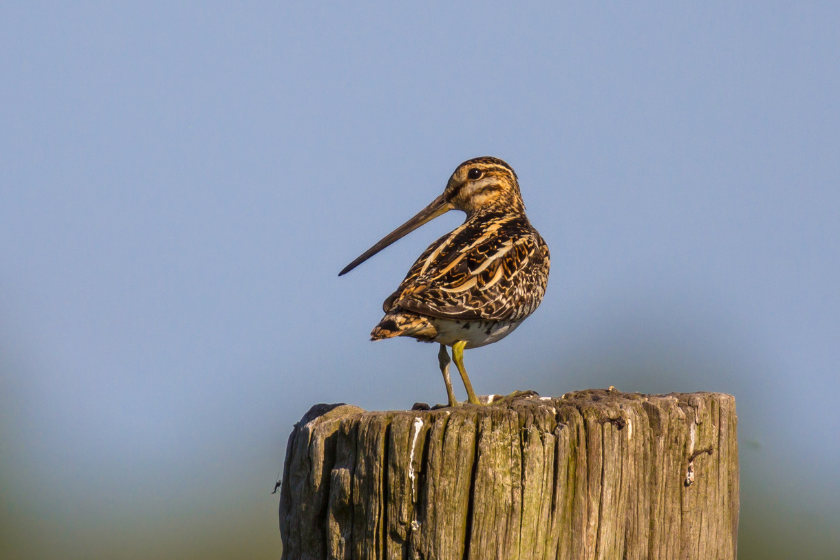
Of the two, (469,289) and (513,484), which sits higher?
(469,289)

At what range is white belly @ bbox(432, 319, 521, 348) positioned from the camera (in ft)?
22.7

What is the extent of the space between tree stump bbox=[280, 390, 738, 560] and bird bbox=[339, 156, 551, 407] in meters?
1.96

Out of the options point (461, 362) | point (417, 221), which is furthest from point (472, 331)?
point (417, 221)

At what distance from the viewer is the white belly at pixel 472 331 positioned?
691 cm

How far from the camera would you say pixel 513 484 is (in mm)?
4223

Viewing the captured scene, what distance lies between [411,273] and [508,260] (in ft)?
2.63

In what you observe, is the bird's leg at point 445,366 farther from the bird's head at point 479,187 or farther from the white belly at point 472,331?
the bird's head at point 479,187

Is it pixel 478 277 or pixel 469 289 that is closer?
pixel 469 289

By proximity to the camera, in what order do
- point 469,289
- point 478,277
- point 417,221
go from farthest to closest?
point 417,221
point 478,277
point 469,289

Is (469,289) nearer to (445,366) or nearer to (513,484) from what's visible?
(445,366)

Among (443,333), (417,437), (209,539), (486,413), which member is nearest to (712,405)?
(486,413)

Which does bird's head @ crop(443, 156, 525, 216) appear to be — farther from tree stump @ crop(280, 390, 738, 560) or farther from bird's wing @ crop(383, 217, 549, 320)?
tree stump @ crop(280, 390, 738, 560)

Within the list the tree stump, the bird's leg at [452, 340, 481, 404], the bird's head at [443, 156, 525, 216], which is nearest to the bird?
the bird's leg at [452, 340, 481, 404]

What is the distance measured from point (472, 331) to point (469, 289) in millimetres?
336
